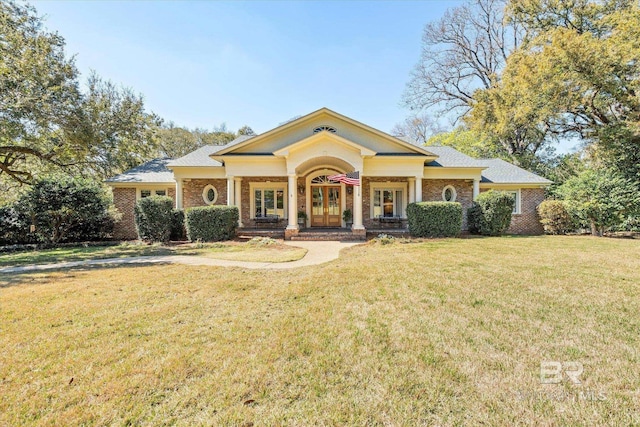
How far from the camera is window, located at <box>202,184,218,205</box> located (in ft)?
50.4

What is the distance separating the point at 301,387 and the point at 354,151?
11.9 m

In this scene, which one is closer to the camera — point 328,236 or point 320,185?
point 328,236

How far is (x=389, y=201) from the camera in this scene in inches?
642

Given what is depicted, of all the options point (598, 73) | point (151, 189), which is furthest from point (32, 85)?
point (598, 73)

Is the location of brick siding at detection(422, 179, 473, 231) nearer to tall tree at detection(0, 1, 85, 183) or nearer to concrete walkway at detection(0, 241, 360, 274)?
concrete walkway at detection(0, 241, 360, 274)

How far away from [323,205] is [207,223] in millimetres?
6445

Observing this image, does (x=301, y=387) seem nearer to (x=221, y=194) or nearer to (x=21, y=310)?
(x=21, y=310)

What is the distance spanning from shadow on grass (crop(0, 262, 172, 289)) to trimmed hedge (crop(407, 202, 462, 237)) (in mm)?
10141

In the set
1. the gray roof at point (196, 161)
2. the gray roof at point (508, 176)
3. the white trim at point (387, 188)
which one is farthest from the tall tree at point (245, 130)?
the gray roof at point (508, 176)

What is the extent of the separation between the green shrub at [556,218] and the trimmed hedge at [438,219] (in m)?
6.24

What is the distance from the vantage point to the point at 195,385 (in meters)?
2.39

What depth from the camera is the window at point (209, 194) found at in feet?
50.4

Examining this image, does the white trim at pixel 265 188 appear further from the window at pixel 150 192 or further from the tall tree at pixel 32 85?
the tall tree at pixel 32 85

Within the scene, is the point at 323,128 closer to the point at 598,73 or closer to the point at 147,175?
the point at 147,175
